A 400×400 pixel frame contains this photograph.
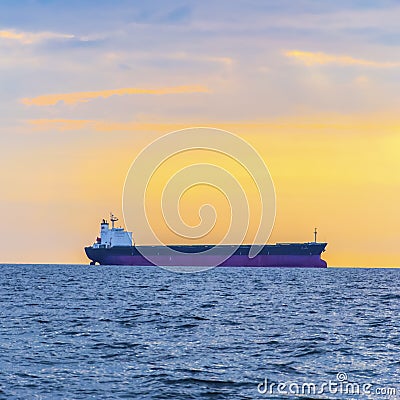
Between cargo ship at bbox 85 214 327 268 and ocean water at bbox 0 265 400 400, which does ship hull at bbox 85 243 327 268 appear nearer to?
cargo ship at bbox 85 214 327 268

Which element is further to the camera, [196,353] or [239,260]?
[239,260]

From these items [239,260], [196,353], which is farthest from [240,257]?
[196,353]

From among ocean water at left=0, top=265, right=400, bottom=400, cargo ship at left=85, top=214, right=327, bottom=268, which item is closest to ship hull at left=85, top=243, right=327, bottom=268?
cargo ship at left=85, top=214, right=327, bottom=268

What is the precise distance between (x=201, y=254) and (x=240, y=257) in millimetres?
7997

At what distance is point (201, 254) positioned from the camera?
144500mm

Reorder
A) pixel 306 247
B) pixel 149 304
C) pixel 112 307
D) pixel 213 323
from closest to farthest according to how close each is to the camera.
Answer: pixel 213 323, pixel 112 307, pixel 149 304, pixel 306 247

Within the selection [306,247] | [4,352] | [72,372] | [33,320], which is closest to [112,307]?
[33,320]

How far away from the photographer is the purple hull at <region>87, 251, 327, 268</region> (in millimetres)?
143000

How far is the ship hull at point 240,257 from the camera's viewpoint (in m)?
142

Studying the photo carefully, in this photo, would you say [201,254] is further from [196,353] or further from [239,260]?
[196,353]

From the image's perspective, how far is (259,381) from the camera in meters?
20.1

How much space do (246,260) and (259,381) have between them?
125 meters

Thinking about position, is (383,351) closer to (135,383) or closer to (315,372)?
(315,372)

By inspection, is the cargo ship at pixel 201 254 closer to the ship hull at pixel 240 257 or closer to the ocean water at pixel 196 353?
the ship hull at pixel 240 257
